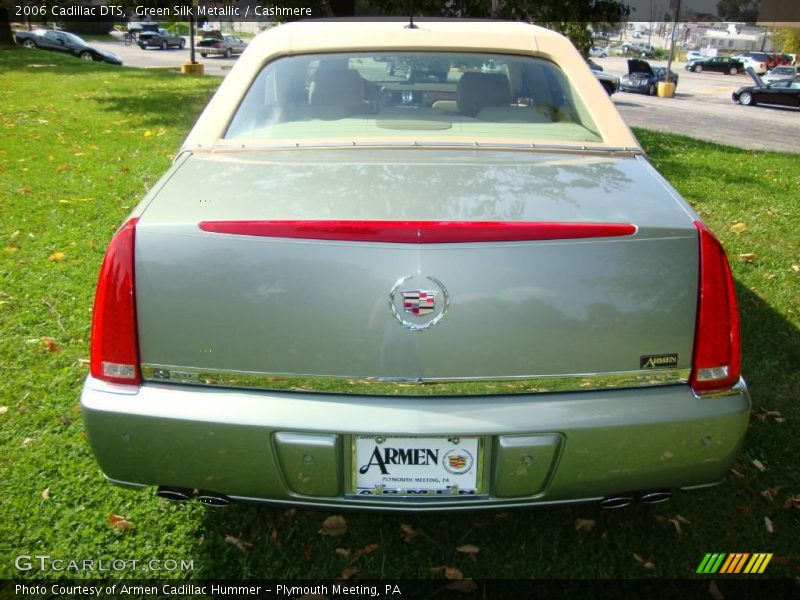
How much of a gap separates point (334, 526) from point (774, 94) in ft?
103

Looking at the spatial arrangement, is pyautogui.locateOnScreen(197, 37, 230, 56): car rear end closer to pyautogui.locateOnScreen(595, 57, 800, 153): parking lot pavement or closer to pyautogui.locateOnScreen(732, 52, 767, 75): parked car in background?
pyautogui.locateOnScreen(595, 57, 800, 153): parking lot pavement

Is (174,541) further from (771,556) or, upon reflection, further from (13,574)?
(771,556)

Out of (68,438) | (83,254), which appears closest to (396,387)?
(68,438)

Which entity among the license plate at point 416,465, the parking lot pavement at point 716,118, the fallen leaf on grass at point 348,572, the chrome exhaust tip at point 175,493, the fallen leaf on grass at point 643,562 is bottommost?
the fallen leaf on grass at point 348,572

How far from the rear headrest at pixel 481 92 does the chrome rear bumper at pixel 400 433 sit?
1.62 m

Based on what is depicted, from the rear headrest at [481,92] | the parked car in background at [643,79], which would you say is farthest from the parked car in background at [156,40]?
the rear headrest at [481,92]

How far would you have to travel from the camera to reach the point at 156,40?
4834 centimetres

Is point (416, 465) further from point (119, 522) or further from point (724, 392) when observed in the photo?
point (119, 522)

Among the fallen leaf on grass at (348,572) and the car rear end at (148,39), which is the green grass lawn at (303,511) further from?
the car rear end at (148,39)

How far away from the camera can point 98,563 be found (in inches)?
96.7

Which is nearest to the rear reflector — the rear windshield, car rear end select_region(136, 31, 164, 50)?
the rear windshield

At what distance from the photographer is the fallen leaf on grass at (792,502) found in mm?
2830

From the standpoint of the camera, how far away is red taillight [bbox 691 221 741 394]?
6.48 ft

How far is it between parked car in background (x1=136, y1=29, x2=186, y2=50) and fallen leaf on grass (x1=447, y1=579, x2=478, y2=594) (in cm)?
5194
